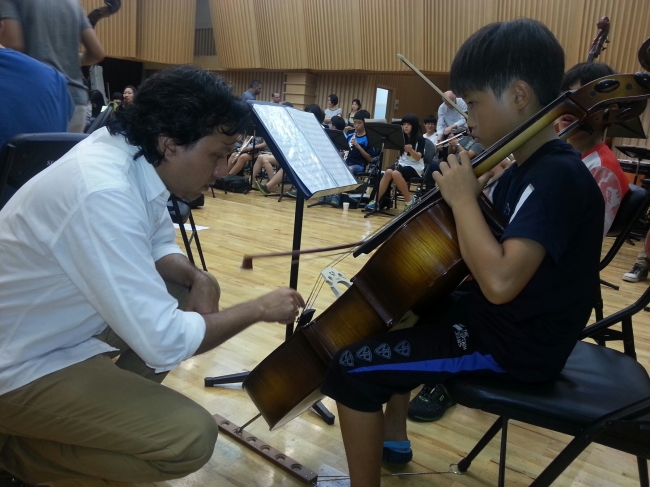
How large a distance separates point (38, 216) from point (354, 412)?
87 centimetres

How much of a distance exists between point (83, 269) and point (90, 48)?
2.40 metres

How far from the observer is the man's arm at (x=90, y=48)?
2857 mm

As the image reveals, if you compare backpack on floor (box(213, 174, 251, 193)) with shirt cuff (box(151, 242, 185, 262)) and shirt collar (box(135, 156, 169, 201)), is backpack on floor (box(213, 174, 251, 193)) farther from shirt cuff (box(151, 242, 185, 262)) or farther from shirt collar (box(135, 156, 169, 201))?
shirt collar (box(135, 156, 169, 201))

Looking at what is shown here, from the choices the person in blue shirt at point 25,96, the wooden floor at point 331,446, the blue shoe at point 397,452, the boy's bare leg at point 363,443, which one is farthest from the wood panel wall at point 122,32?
the boy's bare leg at point 363,443

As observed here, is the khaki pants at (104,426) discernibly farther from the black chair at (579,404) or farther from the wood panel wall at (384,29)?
the wood panel wall at (384,29)

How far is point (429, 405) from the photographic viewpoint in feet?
6.63

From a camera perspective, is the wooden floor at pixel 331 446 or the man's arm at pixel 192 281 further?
the wooden floor at pixel 331 446

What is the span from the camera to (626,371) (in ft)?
4.34

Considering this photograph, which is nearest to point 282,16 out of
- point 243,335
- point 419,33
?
point 419,33

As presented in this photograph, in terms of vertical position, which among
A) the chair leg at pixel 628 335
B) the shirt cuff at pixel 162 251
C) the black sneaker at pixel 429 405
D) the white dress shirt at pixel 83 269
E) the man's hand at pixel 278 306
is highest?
the white dress shirt at pixel 83 269

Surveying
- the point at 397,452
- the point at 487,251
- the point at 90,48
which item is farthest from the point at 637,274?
the point at 90,48

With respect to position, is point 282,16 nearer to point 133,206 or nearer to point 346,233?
point 346,233

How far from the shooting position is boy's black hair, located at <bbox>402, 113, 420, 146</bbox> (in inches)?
266

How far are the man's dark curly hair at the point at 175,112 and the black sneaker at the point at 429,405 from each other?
1.31 m
